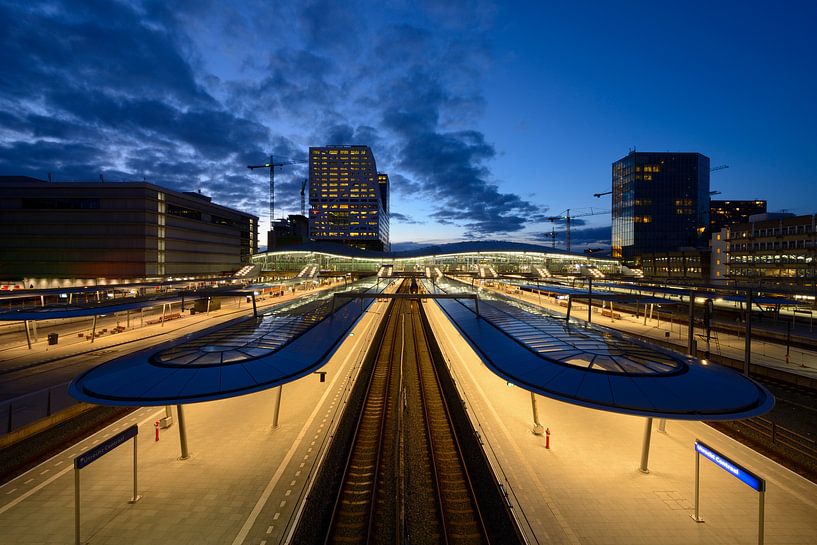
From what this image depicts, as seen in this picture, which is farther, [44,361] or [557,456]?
[44,361]

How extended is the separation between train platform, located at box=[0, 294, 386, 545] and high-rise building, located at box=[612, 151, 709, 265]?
355 ft

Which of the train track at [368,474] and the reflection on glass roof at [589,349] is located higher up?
the reflection on glass roof at [589,349]

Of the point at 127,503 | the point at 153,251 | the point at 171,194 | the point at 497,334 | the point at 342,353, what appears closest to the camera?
the point at 127,503

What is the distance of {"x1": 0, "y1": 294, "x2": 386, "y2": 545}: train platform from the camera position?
836 centimetres

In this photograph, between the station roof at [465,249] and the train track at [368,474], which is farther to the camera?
the station roof at [465,249]

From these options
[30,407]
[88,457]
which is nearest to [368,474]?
[88,457]

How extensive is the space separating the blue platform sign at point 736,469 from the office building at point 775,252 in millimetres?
53139

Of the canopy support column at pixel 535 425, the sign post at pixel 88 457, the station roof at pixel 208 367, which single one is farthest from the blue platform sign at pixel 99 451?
the canopy support column at pixel 535 425

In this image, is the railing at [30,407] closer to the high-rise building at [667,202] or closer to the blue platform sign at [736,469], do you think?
the blue platform sign at [736,469]

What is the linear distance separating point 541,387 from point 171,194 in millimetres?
81662

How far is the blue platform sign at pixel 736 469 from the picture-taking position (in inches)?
276

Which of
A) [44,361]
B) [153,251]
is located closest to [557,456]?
[44,361]

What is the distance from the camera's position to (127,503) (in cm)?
929

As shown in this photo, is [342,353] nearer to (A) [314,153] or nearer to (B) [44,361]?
(B) [44,361]
